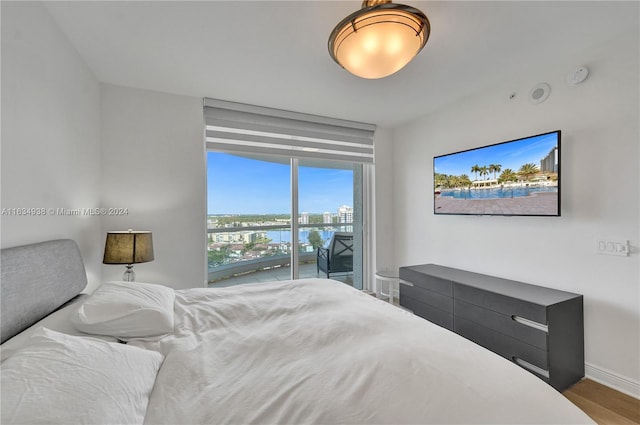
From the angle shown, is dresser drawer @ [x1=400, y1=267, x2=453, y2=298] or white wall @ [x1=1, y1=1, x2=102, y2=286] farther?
dresser drawer @ [x1=400, y1=267, x2=453, y2=298]

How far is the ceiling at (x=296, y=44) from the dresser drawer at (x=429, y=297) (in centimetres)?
202

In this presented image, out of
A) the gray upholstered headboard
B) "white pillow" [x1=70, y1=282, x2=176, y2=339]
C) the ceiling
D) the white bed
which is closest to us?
the white bed

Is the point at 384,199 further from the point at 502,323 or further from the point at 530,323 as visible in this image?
the point at 530,323

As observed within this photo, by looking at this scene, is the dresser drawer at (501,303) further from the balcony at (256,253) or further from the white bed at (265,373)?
the balcony at (256,253)

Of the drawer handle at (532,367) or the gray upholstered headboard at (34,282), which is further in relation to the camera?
the drawer handle at (532,367)

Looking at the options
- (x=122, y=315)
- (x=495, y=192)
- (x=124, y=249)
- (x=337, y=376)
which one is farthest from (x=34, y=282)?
(x=495, y=192)

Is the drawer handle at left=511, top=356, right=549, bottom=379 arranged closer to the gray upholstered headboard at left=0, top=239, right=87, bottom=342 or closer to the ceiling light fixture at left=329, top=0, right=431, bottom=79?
the ceiling light fixture at left=329, top=0, right=431, bottom=79

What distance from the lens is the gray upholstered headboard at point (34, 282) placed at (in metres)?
1.11

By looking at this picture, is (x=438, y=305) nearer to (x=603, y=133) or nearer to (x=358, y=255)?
(x=358, y=255)

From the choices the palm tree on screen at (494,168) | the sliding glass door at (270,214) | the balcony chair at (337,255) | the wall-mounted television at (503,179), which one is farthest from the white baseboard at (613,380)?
the sliding glass door at (270,214)

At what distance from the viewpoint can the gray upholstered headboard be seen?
1113 millimetres

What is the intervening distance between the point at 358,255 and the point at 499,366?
304 centimetres

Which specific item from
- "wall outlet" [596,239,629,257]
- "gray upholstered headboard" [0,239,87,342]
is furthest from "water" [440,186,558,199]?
"gray upholstered headboard" [0,239,87,342]

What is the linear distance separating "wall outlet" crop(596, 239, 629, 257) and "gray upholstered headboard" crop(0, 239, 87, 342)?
11.1 ft
